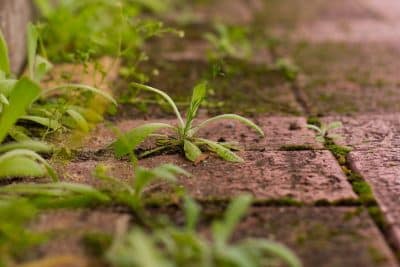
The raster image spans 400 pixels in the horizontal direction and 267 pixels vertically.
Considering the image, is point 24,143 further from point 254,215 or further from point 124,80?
point 124,80

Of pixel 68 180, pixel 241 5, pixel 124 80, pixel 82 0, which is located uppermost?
pixel 241 5

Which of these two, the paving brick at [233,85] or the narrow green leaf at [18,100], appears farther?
the paving brick at [233,85]

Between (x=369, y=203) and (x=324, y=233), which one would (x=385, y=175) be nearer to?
(x=369, y=203)

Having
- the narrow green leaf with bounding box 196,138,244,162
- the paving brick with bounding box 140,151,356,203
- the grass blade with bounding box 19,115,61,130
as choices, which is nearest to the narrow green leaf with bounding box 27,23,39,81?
the grass blade with bounding box 19,115,61,130

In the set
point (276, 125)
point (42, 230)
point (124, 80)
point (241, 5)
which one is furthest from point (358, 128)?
point (241, 5)

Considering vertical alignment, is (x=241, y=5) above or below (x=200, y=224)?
above

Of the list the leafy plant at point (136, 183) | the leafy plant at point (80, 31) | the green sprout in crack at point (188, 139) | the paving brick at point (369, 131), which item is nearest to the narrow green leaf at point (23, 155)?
the leafy plant at point (136, 183)

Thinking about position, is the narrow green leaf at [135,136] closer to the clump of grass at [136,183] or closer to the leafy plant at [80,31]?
the clump of grass at [136,183]

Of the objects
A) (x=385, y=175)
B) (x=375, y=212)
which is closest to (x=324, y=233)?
(x=375, y=212)
